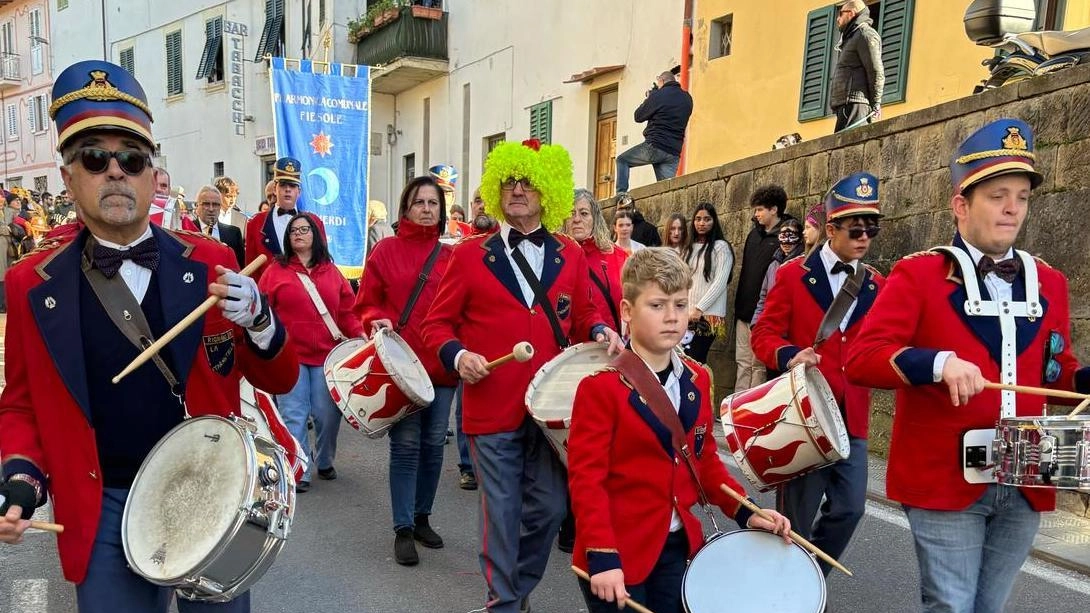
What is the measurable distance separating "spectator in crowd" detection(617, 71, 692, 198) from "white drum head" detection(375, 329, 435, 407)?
19.6 feet

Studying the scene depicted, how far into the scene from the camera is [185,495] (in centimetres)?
226

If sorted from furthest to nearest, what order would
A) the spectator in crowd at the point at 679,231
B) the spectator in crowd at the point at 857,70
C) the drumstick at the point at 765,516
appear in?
the spectator in crowd at the point at 679,231
the spectator in crowd at the point at 857,70
the drumstick at the point at 765,516

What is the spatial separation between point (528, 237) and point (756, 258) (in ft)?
14.0

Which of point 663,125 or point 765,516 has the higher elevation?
point 663,125

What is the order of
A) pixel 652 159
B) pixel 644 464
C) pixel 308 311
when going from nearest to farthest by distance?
pixel 644 464
pixel 308 311
pixel 652 159

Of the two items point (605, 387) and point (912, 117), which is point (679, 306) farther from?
point (912, 117)

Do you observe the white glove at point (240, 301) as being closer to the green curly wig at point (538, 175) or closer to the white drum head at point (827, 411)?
the green curly wig at point (538, 175)

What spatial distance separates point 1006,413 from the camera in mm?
2574

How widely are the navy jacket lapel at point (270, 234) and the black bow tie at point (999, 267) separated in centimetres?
533

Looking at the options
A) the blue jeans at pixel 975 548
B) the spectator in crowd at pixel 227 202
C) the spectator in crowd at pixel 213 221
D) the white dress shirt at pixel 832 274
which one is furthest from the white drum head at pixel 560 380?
the spectator in crowd at pixel 227 202

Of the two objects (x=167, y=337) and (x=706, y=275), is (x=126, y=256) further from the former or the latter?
(x=706, y=275)

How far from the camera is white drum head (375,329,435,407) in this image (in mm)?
4312

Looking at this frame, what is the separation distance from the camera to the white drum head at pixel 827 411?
347 centimetres

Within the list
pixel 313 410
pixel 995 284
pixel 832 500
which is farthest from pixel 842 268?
pixel 313 410
